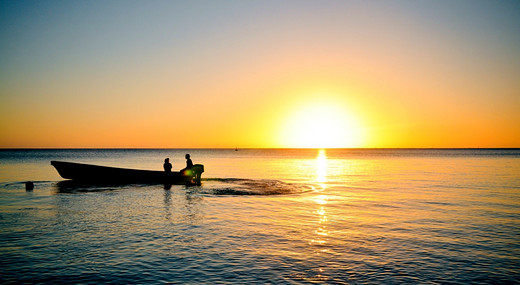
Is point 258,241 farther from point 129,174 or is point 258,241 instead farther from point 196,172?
point 129,174

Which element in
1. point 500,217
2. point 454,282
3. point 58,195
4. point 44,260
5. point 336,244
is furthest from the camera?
point 58,195

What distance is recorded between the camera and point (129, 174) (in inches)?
1405

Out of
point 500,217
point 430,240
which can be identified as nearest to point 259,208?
point 430,240

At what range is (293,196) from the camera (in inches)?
1095

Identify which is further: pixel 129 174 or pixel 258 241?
pixel 129 174

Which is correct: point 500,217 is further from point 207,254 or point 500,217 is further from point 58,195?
point 58,195

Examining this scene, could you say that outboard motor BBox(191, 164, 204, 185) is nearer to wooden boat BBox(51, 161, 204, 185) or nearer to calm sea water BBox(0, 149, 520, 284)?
wooden boat BBox(51, 161, 204, 185)

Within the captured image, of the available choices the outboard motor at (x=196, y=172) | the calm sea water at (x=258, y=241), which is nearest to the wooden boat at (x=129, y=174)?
the outboard motor at (x=196, y=172)

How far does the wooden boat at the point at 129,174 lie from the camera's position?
116 ft

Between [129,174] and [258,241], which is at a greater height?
[129,174]

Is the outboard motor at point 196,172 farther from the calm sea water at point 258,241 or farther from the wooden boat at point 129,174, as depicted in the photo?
the calm sea water at point 258,241

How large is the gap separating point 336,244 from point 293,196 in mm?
14374

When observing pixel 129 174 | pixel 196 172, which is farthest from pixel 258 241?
pixel 129 174

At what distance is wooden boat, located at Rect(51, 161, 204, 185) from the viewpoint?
35.5 meters
